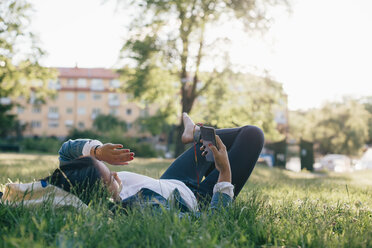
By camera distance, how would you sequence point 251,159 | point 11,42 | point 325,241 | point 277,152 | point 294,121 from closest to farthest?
1. point 325,241
2. point 251,159
3. point 11,42
4. point 277,152
5. point 294,121

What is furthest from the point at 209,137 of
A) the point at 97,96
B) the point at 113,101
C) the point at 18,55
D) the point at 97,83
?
the point at 97,96

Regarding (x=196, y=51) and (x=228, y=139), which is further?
(x=196, y=51)

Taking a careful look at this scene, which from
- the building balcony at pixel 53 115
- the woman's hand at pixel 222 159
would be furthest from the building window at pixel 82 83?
the woman's hand at pixel 222 159

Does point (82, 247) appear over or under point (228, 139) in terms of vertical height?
under

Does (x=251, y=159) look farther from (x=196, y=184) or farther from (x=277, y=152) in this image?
(x=277, y=152)

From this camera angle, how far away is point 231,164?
2.94 m

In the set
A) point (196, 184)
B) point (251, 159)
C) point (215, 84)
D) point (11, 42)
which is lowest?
point (196, 184)

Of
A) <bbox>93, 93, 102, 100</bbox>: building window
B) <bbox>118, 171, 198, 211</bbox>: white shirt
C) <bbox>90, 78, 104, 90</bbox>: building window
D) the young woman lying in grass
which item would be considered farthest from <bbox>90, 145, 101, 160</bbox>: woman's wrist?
<bbox>93, 93, 102, 100</bbox>: building window

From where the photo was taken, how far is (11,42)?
594 inches

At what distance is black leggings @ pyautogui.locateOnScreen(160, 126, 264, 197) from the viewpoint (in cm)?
292

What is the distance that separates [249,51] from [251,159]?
1626 cm

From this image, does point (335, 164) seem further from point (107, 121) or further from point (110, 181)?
point (110, 181)

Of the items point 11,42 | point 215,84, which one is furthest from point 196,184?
point 215,84

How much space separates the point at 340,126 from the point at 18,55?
130ft
